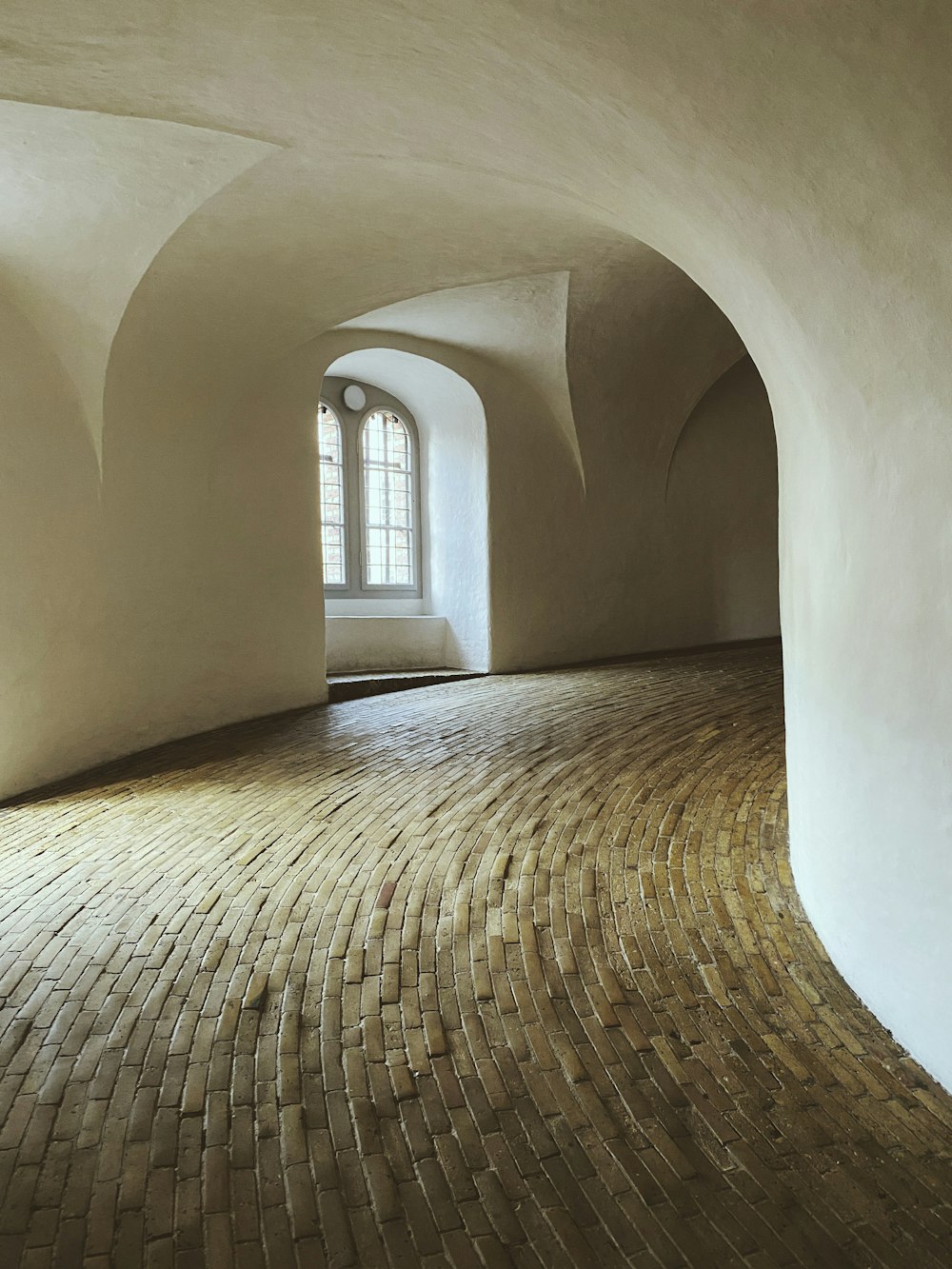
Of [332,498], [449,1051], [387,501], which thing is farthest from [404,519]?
[449,1051]

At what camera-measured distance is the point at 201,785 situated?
575cm

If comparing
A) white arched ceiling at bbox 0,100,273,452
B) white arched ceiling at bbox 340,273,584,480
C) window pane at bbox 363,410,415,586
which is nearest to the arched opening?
window pane at bbox 363,410,415,586

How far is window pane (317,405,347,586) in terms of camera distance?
34.6ft

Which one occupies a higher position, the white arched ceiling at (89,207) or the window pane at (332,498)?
the white arched ceiling at (89,207)

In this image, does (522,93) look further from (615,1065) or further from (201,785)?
(201,785)

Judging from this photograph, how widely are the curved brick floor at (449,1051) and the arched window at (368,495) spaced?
20.1 feet

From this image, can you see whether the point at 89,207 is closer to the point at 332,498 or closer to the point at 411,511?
the point at 332,498

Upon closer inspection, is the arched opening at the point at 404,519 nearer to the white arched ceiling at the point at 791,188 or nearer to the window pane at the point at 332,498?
the window pane at the point at 332,498

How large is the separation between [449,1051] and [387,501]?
9.06 meters

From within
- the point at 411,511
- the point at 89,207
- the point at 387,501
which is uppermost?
the point at 89,207

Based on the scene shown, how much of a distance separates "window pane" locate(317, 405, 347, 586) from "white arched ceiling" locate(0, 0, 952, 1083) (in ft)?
17.2

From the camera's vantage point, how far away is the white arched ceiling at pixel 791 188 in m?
2.15

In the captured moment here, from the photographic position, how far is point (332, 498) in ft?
34.9

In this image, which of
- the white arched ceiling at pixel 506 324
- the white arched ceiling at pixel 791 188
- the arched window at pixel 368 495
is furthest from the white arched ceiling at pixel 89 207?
the arched window at pixel 368 495
